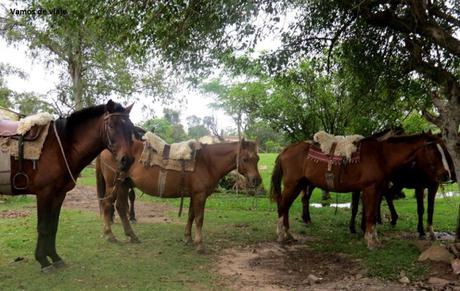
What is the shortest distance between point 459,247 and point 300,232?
150 inches

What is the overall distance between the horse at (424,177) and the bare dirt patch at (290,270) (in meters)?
2.27

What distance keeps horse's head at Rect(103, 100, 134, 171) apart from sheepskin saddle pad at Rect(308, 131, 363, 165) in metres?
4.02

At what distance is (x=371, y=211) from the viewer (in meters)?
7.67

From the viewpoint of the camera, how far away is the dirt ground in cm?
552

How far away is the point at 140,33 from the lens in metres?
6.95

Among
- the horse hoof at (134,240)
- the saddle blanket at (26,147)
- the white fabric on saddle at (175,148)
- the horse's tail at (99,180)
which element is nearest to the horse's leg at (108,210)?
the horse hoof at (134,240)

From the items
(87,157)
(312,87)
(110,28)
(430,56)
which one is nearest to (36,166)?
(87,157)

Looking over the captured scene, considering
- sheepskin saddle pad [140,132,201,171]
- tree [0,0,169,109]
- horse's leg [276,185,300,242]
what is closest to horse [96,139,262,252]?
sheepskin saddle pad [140,132,201,171]

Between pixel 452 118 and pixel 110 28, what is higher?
pixel 110 28

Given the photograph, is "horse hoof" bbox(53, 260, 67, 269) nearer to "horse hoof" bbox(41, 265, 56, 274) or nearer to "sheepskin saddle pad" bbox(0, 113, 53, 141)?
"horse hoof" bbox(41, 265, 56, 274)

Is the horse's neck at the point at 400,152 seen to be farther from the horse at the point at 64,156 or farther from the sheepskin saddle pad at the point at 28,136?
the sheepskin saddle pad at the point at 28,136

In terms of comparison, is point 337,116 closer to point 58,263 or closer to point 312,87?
point 312,87

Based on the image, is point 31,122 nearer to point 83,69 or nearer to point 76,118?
point 76,118

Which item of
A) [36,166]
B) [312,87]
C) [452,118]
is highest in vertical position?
[312,87]
